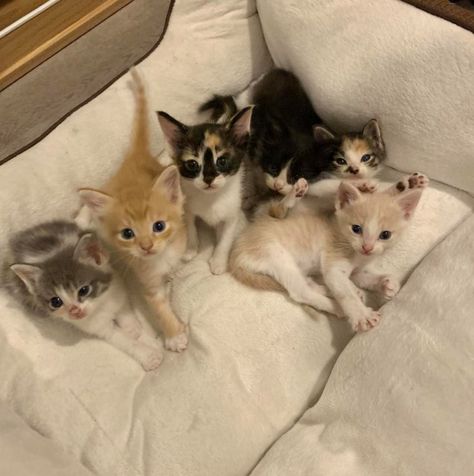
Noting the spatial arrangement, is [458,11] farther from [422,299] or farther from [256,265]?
[256,265]

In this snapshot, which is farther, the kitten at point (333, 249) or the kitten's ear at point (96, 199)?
the kitten at point (333, 249)

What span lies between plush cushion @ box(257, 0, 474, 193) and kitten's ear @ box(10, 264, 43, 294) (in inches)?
36.3

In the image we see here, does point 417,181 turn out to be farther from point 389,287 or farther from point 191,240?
point 191,240

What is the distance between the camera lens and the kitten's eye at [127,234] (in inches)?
48.8

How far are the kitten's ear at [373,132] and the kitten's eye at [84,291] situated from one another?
0.85m

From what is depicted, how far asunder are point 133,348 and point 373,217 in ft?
2.39

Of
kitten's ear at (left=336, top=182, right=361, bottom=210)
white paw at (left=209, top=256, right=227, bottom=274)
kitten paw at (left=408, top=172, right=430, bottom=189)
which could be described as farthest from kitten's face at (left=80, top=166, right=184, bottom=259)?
kitten paw at (left=408, top=172, right=430, bottom=189)

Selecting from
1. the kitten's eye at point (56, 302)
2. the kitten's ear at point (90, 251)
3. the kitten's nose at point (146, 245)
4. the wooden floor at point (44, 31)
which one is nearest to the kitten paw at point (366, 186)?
the kitten's nose at point (146, 245)

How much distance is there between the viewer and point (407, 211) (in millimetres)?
1299

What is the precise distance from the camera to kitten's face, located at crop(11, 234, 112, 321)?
1.21 meters

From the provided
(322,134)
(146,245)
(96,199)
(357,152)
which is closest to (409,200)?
(357,152)

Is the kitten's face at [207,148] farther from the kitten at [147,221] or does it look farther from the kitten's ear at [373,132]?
the kitten's ear at [373,132]

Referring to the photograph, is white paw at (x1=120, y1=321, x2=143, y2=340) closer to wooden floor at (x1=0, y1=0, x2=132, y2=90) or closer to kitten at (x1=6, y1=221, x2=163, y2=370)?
kitten at (x1=6, y1=221, x2=163, y2=370)

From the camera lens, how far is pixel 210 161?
127 centimetres
